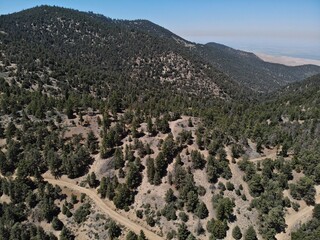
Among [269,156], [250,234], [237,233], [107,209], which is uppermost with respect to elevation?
[269,156]

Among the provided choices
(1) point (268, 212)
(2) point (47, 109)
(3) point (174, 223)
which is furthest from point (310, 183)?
(2) point (47, 109)

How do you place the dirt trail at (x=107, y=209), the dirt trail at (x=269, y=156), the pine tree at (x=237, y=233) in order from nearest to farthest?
the pine tree at (x=237, y=233), the dirt trail at (x=107, y=209), the dirt trail at (x=269, y=156)

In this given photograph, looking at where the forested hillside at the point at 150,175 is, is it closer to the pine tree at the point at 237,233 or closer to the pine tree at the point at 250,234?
the pine tree at the point at 237,233

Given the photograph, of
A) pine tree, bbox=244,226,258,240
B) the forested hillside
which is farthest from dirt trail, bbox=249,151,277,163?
pine tree, bbox=244,226,258,240

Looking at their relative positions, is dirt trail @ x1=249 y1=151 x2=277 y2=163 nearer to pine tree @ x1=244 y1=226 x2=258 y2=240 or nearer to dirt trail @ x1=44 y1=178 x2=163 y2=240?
pine tree @ x1=244 y1=226 x2=258 y2=240

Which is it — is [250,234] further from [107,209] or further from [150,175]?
[107,209]

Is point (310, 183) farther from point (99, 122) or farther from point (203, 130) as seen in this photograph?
point (99, 122)

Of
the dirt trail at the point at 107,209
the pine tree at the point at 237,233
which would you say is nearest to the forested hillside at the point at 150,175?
the dirt trail at the point at 107,209

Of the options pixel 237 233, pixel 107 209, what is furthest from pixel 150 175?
pixel 237 233
